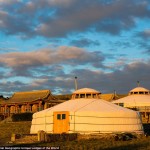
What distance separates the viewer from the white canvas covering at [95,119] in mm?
27609

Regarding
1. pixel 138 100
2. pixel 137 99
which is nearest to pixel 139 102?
pixel 138 100

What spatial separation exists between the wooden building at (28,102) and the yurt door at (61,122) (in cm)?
1968

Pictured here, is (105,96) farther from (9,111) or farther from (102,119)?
(102,119)

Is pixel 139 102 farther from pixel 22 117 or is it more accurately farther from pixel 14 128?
pixel 14 128

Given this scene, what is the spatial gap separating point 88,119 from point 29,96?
24.7m

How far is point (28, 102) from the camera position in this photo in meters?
50.1

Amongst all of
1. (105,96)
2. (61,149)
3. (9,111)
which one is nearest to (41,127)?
(61,149)

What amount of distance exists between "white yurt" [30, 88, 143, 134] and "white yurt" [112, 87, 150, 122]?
1465cm

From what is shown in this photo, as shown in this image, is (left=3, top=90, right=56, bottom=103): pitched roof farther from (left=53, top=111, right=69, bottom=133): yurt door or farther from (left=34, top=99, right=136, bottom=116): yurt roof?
(left=53, top=111, right=69, bottom=133): yurt door

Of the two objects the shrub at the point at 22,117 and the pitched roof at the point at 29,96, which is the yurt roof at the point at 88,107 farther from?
the pitched roof at the point at 29,96

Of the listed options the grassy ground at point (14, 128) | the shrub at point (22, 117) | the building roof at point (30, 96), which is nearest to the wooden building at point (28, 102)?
the building roof at point (30, 96)

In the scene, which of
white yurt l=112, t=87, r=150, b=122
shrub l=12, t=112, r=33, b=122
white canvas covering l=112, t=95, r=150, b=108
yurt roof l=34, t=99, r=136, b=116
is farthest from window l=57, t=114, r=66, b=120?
white canvas covering l=112, t=95, r=150, b=108

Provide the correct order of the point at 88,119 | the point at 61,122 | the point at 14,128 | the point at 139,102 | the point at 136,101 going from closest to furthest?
1. the point at 88,119
2. the point at 61,122
3. the point at 14,128
4. the point at 139,102
5. the point at 136,101

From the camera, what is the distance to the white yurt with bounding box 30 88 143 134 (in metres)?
27.6
